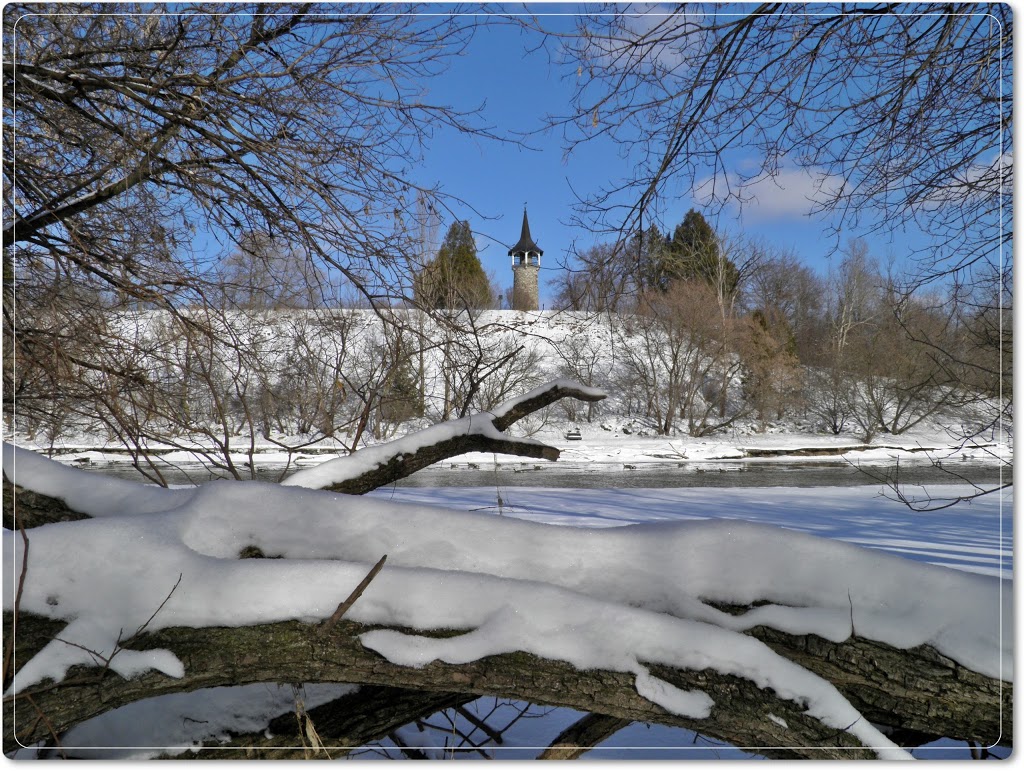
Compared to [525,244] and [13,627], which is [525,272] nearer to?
[525,244]

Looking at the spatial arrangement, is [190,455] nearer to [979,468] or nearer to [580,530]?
[580,530]

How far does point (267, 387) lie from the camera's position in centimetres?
215

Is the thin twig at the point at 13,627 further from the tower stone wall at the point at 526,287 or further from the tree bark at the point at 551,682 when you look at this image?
the tower stone wall at the point at 526,287

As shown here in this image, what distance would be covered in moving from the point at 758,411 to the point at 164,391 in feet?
6.57

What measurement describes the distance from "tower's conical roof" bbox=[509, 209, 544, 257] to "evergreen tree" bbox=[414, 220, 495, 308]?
0.40 ft

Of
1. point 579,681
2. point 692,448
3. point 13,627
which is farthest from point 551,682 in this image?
point 692,448

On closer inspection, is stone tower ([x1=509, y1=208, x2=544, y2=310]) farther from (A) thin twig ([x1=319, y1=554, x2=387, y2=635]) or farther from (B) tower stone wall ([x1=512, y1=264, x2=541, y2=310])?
(A) thin twig ([x1=319, y1=554, x2=387, y2=635])

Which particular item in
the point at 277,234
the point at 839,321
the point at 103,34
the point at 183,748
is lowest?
the point at 183,748

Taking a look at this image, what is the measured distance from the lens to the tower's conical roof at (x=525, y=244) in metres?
1.85

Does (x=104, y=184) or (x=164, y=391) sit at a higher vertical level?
(x=104, y=184)

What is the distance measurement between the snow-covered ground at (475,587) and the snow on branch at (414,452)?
1.51ft

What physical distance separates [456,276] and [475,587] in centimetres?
108

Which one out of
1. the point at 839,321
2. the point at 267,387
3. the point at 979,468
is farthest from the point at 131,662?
the point at 979,468

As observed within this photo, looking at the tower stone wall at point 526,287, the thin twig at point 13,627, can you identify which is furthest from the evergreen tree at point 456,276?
the thin twig at point 13,627
